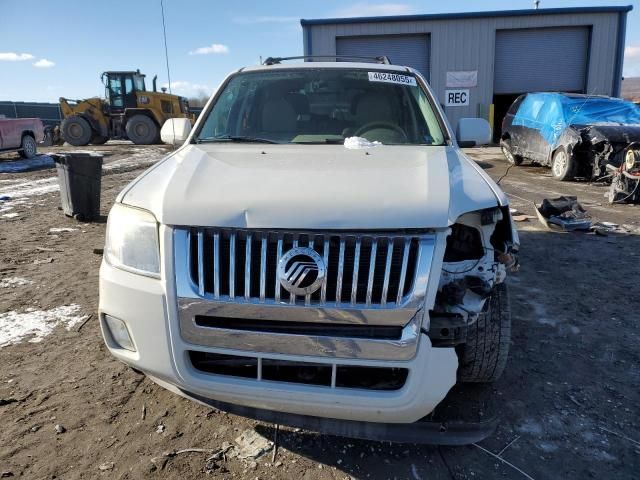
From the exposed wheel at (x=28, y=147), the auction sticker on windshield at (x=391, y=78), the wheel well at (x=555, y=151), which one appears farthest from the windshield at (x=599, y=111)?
the exposed wheel at (x=28, y=147)

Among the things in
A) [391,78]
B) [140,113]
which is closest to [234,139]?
[391,78]

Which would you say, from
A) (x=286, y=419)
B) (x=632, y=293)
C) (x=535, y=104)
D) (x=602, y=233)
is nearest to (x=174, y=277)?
(x=286, y=419)

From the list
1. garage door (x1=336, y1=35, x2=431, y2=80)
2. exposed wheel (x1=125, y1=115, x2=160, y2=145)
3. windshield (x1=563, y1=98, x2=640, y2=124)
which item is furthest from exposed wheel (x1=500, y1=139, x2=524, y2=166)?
exposed wheel (x1=125, y1=115, x2=160, y2=145)

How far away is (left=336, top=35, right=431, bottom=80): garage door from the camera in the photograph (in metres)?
20.6

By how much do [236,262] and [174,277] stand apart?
27 centimetres

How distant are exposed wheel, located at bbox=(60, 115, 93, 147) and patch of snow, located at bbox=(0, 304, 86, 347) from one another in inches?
730

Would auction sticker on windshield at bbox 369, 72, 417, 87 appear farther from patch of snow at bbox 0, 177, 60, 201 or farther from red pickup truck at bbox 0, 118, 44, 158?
red pickup truck at bbox 0, 118, 44, 158

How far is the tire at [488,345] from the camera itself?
2.42 m

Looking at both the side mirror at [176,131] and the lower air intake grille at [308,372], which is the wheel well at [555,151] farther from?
the lower air intake grille at [308,372]

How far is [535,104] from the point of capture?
12.1 m

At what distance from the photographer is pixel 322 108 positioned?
369cm

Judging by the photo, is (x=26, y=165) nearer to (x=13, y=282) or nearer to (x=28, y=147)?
(x=28, y=147)

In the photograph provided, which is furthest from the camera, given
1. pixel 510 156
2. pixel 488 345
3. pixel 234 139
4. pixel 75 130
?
pixel 75 130

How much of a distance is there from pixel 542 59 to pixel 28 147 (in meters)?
19.6
